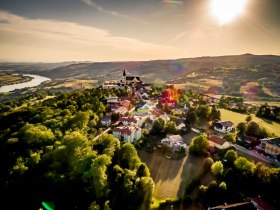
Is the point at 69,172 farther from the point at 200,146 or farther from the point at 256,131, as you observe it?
the point at 256,131

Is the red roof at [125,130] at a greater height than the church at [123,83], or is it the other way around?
the church at [123,83]

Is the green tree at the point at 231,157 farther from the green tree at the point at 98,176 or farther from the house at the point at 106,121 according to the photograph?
the house at the point at 106,121

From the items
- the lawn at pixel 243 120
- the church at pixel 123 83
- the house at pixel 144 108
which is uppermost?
the church at pixel 123 83

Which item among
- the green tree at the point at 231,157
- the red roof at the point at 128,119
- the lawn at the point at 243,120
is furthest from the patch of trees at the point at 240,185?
the lawn at the point at 243,120

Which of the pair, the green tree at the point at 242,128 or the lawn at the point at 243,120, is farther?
the lawn at the point at 243,120

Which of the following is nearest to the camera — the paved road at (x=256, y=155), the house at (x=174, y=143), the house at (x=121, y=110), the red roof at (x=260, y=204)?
the red roof at (x=260, y=204)

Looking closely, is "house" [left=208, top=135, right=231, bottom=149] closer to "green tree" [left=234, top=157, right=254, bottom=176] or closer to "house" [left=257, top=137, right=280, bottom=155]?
"house" [left=257, top=137, right=280, bottom=155]
